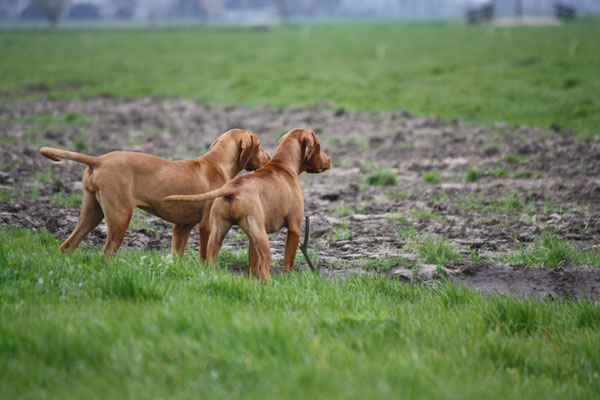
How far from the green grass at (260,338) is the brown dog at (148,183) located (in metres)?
0.48

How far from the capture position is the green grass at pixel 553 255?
5.49 m

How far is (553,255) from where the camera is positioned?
5.57m

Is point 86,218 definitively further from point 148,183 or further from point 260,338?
point 260,338

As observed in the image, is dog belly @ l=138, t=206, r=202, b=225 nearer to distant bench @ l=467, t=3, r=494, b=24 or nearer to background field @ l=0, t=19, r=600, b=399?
background field @ l=0, t=19, r=600, b=399

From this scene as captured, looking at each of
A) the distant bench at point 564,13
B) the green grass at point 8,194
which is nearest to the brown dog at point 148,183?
the green grass at point 8,194

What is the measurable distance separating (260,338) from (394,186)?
5948 mm

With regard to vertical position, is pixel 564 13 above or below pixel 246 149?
above

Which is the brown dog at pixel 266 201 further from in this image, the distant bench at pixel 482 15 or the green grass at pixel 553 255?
the distant bench at pixel 482 15

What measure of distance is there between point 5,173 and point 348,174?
17.8ft

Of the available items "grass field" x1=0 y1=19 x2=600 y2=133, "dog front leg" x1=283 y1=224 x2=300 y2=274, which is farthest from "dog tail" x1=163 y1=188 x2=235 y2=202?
"grass field" x1=0 y1=19 x2=600 y2=133

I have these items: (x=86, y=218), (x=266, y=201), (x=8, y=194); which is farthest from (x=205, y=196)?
(x=8, y=194)

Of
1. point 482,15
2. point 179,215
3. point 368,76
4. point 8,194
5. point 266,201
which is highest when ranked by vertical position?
point 482,15

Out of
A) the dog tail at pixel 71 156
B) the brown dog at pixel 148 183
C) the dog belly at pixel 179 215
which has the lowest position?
the dog belly at pixel 179 215

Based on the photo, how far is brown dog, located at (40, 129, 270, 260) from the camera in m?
4.95
